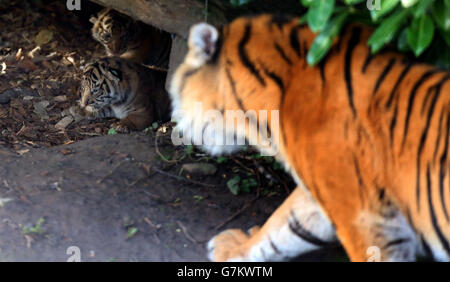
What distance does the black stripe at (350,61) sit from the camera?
267 centimetres

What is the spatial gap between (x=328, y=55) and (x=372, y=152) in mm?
491

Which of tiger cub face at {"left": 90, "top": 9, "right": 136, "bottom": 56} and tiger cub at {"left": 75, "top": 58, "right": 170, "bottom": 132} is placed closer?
tiger cub at {"left": 75, "top": 58, "right": 170, "bottom": 132}

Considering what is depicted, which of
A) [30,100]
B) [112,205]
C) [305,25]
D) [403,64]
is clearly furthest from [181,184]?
[30,100]

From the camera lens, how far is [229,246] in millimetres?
3514

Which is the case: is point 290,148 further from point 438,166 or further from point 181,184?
point 181,184

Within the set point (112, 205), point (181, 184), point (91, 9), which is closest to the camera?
point (112, 205)

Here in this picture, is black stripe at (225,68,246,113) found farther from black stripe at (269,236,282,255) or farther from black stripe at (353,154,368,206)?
black stripe at (269,236,282,255)

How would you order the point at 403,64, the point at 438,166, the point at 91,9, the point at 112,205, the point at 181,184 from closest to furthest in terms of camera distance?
the point at 438,166
the point at 403,64
the point at 112,205
the point at 181,184
the point at 91,9

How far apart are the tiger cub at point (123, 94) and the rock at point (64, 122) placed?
109 millimetres

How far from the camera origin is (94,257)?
11.0 ft

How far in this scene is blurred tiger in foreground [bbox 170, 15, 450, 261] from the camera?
262 cm

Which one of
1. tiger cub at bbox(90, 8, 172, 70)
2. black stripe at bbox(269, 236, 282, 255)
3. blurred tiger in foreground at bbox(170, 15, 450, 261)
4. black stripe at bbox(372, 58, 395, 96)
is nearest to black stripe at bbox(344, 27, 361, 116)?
blurred tiger in foreground at bbox(170, 15, 450, 261)

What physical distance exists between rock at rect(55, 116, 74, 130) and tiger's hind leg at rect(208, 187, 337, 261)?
3.22 meters
